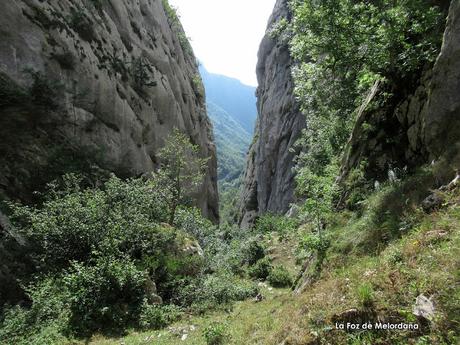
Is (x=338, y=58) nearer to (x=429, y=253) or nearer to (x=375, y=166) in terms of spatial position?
(x=375, y=166)

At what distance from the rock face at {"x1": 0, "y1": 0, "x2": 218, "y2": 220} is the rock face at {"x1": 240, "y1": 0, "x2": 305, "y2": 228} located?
2191 cm

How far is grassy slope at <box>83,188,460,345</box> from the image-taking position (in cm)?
494

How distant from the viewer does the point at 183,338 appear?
32.5ft

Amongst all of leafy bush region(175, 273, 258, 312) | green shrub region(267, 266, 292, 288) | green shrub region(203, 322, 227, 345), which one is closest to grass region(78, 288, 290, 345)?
green shrub region(203, 322, 227, 345)

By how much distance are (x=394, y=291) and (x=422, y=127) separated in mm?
5692

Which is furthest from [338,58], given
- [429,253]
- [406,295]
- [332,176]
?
[406,295]

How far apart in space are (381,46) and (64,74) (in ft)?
59.1

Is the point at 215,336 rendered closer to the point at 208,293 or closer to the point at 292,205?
the point at 208,293

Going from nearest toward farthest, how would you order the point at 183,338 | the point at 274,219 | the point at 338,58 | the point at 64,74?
1. the point at 183,338
2. the point at 338,58
3. the point at 64,74
4. the point at 274,219

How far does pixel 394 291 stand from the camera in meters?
5.68

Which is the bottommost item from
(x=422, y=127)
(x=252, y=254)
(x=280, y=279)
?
(x=252, y=254)

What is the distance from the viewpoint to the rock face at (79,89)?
58.9ft

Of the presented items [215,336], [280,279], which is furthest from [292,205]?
[215,336]

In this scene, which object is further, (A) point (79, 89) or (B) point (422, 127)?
(A) point (79, 89)
